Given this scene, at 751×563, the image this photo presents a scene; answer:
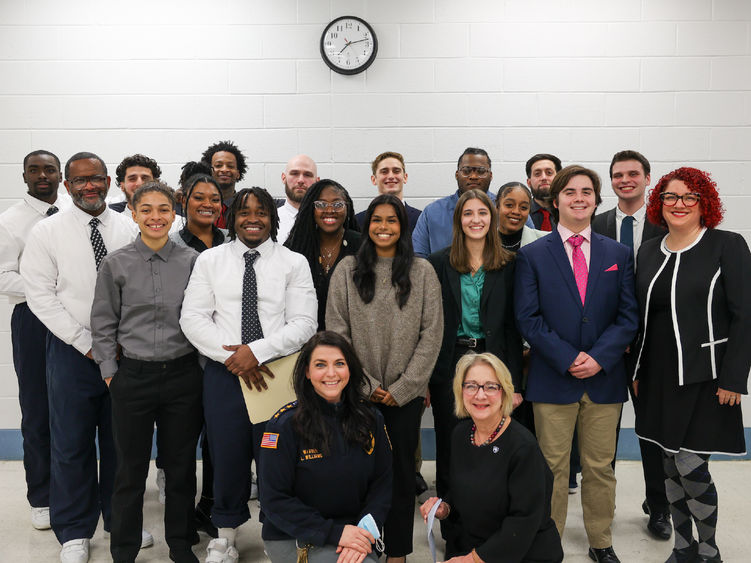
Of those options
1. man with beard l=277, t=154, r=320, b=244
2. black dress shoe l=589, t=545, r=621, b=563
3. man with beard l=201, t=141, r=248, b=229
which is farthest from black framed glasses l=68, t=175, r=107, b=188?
black dress shoe l=589, t=545, r=621, b=563

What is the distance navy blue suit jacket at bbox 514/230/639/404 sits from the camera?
8.62 ft

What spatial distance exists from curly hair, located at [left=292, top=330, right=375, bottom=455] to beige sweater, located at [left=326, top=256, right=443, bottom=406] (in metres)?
A: 0.32

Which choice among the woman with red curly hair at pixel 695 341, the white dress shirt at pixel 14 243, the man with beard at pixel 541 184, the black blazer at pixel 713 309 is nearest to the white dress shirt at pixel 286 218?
the white dress shirt at pixel 14 243

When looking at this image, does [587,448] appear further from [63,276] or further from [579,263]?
[63,276]

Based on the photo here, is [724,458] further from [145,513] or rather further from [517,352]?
[145,513]

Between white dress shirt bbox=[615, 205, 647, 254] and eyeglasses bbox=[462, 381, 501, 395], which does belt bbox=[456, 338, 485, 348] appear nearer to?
eyeglasses bbox=[462, 381, 501, 395]

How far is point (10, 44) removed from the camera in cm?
400

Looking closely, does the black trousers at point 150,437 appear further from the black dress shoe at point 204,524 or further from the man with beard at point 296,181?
the man with beard at point 296,181

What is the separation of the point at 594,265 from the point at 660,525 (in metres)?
1.41

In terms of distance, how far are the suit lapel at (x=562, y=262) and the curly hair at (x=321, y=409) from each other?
1.01 metres

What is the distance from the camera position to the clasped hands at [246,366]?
101 inches

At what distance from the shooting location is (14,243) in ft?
10.3

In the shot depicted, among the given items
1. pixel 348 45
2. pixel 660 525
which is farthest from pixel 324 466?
pixel 348 45

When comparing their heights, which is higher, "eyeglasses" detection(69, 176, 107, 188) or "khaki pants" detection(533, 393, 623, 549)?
"eyeglasses" detection(69, 176, 107, 188)
